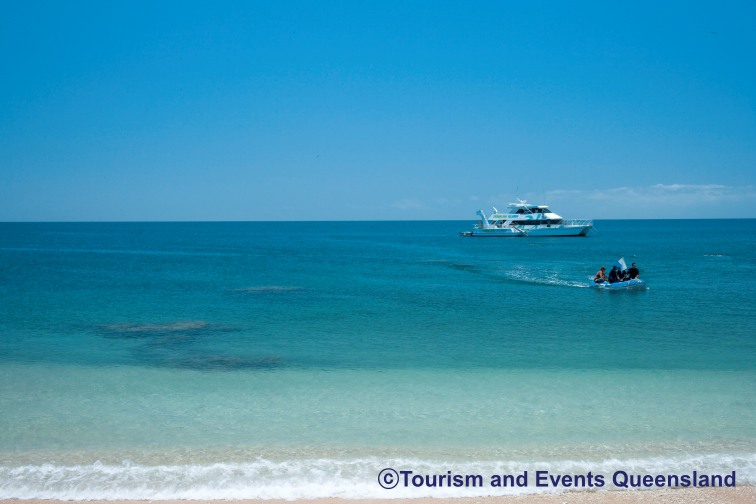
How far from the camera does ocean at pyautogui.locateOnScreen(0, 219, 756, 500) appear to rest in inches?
326

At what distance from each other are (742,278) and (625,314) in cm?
1772

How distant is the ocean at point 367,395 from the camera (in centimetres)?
827

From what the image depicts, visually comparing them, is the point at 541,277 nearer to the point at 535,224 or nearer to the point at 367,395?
the point at 367,395

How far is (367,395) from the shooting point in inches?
474

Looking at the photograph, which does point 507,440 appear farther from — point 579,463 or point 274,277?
point 274,277

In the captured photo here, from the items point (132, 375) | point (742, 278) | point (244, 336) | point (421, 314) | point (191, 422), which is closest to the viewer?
point (191, 422)

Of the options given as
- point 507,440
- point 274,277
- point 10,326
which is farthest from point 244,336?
point 274,277

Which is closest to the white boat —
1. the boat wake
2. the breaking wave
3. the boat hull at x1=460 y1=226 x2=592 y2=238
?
the boat hull at x1=460 y1=226 x2=592 y2=238

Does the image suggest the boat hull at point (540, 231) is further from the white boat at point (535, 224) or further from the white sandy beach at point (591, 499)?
the white sandy beach at point (591, 499)

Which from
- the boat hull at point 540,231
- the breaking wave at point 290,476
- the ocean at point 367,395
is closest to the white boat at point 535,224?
the boat hull at point 540,231

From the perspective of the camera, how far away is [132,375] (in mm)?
13594

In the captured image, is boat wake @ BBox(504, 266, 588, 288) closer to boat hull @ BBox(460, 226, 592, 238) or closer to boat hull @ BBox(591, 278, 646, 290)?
boat hull @ BBox(591, 278, 646, 290)

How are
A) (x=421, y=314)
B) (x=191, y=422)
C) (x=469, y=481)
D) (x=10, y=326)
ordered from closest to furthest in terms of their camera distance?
(x=469, y=481)
(x=191, y=422)
(x=10, y=326)
(x=421, y=314)

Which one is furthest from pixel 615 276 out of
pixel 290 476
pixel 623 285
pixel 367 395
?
pixel 290 476
